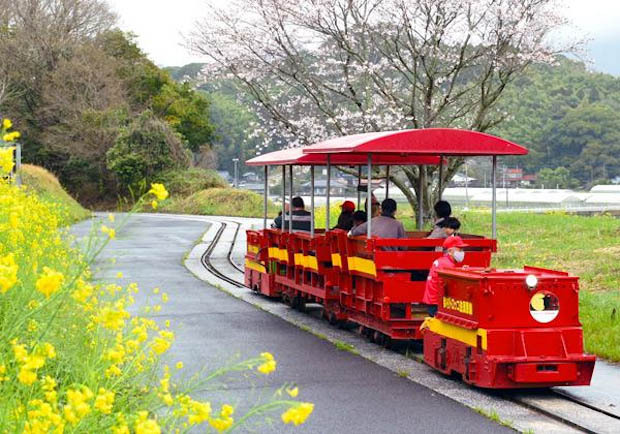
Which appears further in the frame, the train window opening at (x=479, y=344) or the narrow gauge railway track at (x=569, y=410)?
the train window opening at (x=479, y=344)

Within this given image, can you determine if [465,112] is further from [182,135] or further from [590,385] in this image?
[182,135]

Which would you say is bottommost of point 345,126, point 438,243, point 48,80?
point 438,243

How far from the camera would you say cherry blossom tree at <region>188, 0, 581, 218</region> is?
27531mm

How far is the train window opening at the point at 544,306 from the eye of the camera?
11070 mm

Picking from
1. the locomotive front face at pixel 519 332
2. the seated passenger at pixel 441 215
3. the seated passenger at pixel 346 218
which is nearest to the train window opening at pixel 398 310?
the seated passenger at pixel 441 215

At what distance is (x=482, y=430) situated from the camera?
30.3ft

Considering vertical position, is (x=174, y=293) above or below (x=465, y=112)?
below

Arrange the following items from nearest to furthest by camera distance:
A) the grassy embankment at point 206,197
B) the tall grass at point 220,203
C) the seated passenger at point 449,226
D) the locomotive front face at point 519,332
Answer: the locomotive front face at point 519,332 < the seated passenger at point 449,226 < the tall grass at point 220,203 < the grassy embankment at point 206,197

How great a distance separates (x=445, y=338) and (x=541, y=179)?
83253 millimetres

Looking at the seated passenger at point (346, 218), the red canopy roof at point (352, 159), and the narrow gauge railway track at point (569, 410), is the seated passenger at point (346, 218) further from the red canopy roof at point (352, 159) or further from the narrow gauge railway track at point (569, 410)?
the narrow gauge railway track at point (569, 410)

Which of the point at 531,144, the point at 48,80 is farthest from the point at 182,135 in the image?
the point at 531,144

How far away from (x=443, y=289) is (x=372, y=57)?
18.1m

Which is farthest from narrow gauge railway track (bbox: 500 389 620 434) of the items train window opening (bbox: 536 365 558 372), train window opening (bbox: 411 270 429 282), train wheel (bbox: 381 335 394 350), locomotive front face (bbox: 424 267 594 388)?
train wheel (bbox: 381 335 394 350)

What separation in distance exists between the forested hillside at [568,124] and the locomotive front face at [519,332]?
188 ft
